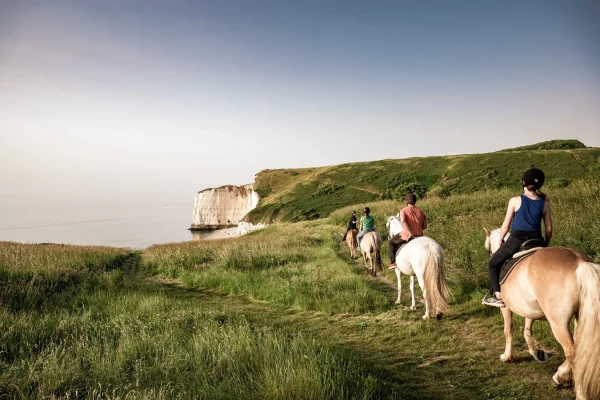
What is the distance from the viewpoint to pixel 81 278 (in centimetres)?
1212

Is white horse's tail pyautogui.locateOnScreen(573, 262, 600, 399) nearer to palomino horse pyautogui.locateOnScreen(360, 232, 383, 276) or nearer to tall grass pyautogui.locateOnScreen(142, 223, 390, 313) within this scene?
tall grass pyautogui.locateOnScreen(142, 223, 390, 313)

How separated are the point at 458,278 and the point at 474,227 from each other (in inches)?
149

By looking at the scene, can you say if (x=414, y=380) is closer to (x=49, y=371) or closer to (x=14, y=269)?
(x=49, y=371)

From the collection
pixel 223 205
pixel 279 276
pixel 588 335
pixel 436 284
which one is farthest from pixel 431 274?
pixel 223 205

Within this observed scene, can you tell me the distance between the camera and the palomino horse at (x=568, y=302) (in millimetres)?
3555

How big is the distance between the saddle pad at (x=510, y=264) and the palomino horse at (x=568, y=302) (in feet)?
0.32

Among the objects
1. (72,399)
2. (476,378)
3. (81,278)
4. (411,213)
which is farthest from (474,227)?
(81,278)

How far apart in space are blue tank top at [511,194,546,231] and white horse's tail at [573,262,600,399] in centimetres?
134

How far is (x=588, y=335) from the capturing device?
3.57 metres

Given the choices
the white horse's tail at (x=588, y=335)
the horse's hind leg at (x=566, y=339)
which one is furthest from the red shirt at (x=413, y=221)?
the white horse's tail at (x=588, y=335)

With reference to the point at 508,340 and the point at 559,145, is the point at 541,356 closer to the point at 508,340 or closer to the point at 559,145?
the point at 508,340

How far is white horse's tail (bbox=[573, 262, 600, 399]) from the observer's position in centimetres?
352

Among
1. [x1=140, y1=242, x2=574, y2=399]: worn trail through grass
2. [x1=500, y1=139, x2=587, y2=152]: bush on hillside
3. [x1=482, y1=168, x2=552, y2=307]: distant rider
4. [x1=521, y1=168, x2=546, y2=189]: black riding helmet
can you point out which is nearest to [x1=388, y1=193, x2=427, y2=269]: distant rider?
[x1=140, y1=242, x2=574, y2=399]: worn trail through grass

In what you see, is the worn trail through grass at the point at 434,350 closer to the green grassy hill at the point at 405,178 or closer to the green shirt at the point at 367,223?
the green shirt at the point at 367,223
